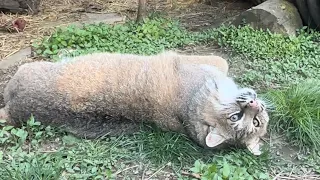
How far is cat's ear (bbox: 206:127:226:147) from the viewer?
4.56 metres

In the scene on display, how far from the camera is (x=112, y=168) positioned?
15.0 feet

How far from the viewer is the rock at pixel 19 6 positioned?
7.91 metres

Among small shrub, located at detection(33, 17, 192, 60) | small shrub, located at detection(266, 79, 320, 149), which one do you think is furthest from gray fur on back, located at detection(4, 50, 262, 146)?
small shrub, located at detection(33, 17, 192, 60)

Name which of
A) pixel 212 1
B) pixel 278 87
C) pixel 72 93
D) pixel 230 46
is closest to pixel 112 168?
pixel 72 93

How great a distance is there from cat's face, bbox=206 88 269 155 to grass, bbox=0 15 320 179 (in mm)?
150

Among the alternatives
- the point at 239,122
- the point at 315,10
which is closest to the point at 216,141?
the point at 239,122

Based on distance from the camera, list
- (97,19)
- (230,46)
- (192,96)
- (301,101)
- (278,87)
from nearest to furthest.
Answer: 1. (192,96)
2. (301,101)
3. (278,87)
4. (230,46)
5. (97,19)


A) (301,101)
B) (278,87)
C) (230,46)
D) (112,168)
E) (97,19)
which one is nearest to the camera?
(112,168)

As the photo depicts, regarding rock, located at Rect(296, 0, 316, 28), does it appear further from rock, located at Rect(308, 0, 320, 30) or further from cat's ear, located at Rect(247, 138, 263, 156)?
cat's ear, located at Rect(247, 138, 263, 156)

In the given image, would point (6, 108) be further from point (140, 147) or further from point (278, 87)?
point (278, 87)

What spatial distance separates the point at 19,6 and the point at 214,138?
4484 mm

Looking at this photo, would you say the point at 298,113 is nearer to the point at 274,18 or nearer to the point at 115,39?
the point at 274,18

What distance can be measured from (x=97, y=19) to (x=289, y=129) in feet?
12.2

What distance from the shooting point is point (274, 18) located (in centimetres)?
704
